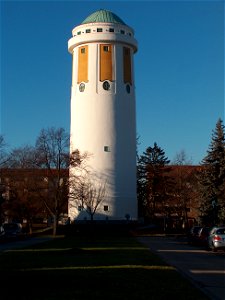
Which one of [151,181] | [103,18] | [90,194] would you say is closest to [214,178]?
[90,194]

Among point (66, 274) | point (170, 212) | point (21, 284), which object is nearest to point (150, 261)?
point (66, 274)

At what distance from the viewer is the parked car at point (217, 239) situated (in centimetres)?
3034

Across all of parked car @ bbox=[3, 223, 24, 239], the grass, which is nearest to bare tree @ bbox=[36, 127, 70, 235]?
parked car @ bbox=[3, 223, 24, 239]

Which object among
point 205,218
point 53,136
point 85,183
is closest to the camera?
point 205,218

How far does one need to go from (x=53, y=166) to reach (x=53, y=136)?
2960mm

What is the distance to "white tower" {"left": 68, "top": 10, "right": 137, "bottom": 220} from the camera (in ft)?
212

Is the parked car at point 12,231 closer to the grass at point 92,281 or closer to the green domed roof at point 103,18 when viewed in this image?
the grass at point 92,281

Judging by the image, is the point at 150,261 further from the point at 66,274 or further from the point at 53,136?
the point at 53,136

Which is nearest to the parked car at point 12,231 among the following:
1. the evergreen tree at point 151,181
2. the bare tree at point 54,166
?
the bare tree at point 54,166

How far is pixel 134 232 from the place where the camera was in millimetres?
57531

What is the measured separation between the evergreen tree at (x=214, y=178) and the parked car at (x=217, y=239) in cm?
1677

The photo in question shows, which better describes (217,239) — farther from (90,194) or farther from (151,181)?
(151,181)

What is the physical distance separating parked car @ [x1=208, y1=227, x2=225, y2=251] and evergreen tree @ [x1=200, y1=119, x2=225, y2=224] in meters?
16.8

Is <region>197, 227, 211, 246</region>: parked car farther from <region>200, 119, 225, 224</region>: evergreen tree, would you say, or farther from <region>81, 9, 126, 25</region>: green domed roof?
<region>81, 9, 126, 25</region>: green domed roof
